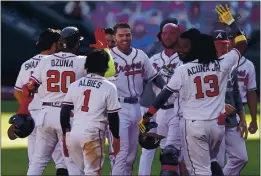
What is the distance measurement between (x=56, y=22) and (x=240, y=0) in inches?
226

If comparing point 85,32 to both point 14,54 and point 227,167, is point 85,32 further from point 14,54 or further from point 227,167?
point 227,167

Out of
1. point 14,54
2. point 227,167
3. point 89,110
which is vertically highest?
point 14,54

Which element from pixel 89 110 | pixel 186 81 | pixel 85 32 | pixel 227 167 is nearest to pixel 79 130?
pixel 89 110

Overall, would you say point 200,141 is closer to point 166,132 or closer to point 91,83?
point 91,83

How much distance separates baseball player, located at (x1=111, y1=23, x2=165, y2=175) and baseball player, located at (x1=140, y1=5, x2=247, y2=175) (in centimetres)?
143

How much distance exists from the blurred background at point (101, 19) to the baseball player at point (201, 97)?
1617 centimetres

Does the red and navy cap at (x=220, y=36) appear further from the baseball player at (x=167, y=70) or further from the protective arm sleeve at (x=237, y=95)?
the baseball player at (x=167, y=70)

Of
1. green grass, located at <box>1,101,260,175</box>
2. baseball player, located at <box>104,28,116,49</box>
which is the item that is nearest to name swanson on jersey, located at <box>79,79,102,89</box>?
baseball player, located at <box>104,28,116,49</box>

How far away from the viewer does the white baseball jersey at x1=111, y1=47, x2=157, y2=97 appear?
37.6ft

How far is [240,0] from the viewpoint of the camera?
26938mm

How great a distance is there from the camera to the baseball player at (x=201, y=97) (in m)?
9.82

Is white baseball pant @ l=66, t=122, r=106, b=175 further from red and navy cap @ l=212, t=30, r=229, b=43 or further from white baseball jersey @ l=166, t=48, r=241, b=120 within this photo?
red and navy cap @ l=212, t=30, r=229, b=43

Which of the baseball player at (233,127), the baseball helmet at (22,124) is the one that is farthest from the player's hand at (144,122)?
the baseball helmet at (22,124)

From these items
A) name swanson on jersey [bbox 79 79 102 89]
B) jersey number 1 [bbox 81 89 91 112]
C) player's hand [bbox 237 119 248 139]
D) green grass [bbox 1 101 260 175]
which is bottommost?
green grass [bbox 1 101 260 175]
